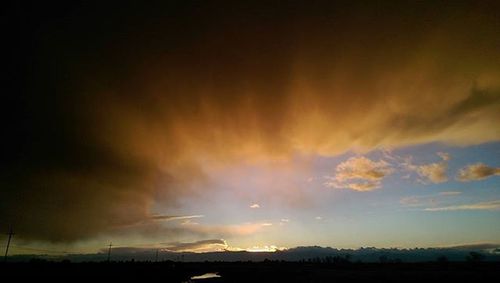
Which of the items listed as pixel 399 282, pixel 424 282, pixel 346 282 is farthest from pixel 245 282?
pixel 424 282

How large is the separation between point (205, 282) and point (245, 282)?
36.7 feet

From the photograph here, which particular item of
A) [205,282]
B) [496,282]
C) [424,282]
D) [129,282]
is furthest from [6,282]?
[496,282]

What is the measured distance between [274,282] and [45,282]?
173 ft

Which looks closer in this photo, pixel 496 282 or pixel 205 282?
pixel 496 282

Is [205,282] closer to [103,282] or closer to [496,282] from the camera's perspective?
[103,282]

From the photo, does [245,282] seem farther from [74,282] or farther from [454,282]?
[454,282]

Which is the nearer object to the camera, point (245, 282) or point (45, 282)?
point (45, 282)

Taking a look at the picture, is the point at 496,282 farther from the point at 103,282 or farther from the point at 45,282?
the point at 45,282

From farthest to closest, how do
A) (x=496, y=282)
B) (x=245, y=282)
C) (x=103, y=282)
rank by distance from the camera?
(x=245, y=282)
(x=103, y=282)
(x=496, y=282)

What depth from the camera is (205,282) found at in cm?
8738

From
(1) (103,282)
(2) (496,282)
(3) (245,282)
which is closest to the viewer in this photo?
(2) (496,282)

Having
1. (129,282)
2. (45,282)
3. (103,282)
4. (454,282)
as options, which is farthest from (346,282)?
(45,282)

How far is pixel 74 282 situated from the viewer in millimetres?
76562

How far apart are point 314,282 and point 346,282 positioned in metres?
7.63
